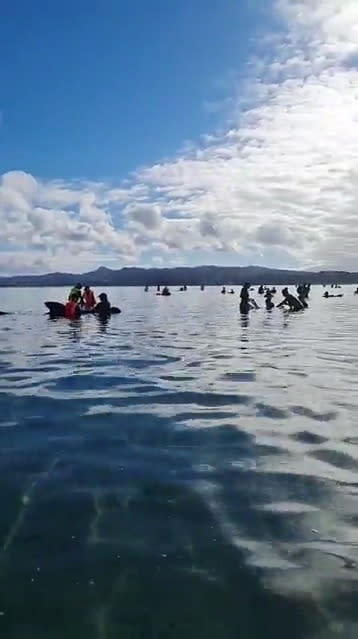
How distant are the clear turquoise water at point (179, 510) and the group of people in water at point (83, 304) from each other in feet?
87.1

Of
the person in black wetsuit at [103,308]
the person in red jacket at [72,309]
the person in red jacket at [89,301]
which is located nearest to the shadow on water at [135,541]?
the person in red jacket at [72,309]

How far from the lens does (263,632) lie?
181 inches

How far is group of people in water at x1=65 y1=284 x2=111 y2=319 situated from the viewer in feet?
138

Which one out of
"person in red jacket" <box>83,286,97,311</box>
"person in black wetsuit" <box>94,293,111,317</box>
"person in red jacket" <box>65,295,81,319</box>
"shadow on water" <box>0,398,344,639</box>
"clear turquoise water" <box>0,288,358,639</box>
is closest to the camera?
"shadow on water" <box>0,398,344,639</box>

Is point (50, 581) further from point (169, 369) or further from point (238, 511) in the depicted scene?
point (169, 369)

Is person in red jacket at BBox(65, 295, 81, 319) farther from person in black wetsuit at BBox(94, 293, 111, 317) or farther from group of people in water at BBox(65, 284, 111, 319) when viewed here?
person in black wetsuit at BBox(94, 293, 111, 317)

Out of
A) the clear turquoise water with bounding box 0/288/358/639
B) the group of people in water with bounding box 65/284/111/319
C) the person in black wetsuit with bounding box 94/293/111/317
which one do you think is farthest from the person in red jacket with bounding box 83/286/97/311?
the clear turquoise water with bounding box 0/288/358/639

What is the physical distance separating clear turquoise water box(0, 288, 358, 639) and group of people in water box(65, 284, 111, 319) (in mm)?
26552

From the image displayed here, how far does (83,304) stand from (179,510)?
39238 millimetres

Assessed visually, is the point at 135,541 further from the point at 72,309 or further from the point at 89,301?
the point at 89,301

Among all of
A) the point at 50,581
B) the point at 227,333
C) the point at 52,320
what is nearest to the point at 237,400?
the point at 50,581

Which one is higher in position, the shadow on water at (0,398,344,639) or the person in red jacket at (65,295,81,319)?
the person in red jacket at (65,295,81,319)

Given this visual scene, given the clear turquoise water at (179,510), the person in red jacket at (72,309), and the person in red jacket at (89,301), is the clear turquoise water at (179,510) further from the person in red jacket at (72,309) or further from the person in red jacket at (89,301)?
the person in red jacket at (89,301)

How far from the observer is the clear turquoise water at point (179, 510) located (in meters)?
4.88
